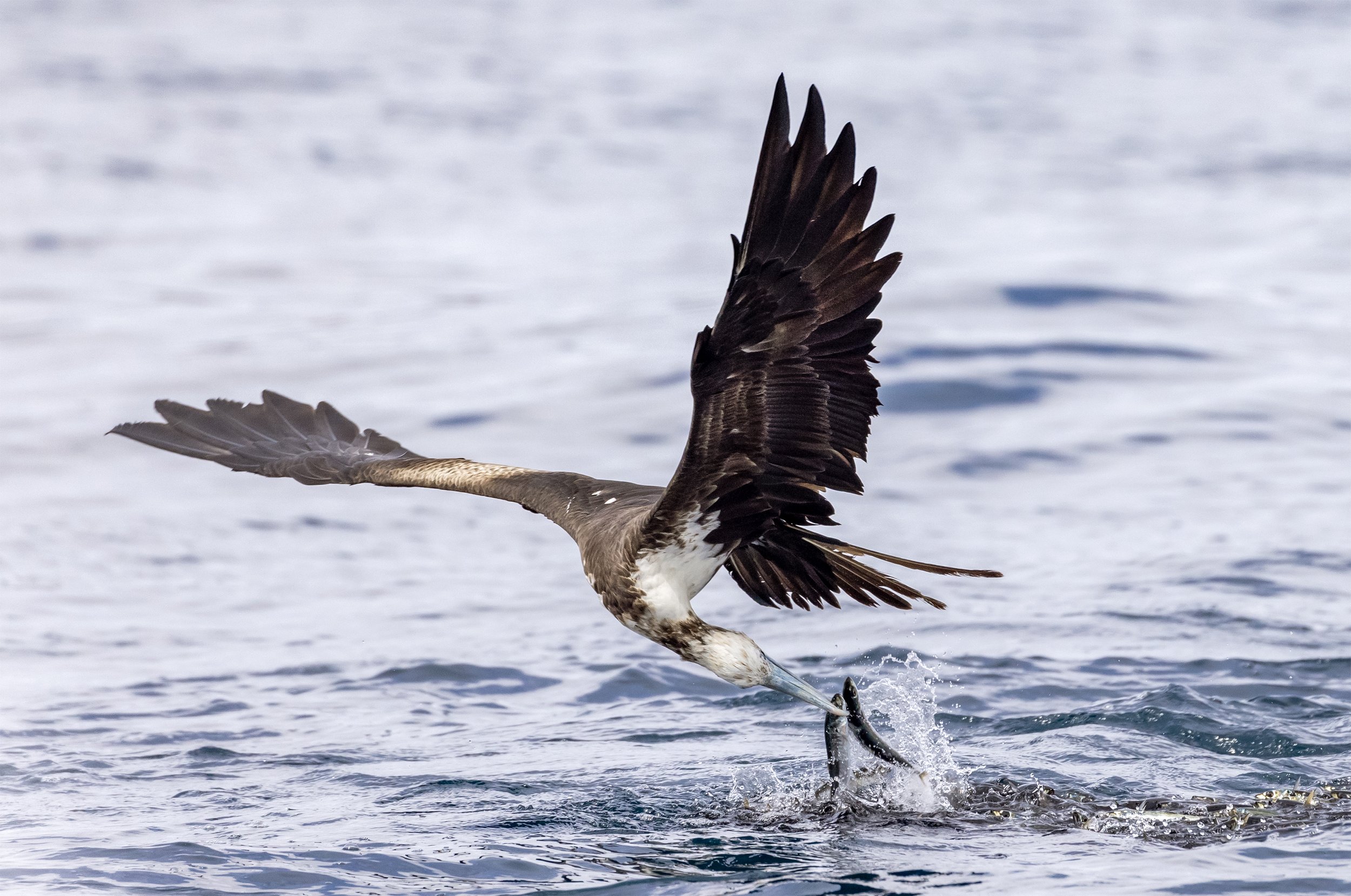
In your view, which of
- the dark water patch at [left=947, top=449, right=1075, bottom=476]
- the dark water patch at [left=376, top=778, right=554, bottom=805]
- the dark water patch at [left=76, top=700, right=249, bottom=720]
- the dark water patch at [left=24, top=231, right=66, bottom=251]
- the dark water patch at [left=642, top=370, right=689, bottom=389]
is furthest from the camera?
the dark water patch at [left=24, top=231, right=66, bottom=251]

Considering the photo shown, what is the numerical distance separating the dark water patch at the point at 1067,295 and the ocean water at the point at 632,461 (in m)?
0.07

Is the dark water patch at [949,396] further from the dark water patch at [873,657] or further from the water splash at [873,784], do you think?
the water splash at [873,784]

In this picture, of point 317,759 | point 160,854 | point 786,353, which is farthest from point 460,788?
point 786,353

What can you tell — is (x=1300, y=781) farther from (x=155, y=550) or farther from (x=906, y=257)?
(x=906, y=257)

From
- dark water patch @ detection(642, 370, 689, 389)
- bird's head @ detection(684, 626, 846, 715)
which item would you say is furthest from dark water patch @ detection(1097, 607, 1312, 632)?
dark water patch @ detection(642, 370, 689, 389)

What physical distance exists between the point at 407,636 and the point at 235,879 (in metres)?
3.89

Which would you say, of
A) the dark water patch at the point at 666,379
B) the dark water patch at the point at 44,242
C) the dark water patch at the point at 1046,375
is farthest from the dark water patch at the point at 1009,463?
the dark water patch at the point at 44,242

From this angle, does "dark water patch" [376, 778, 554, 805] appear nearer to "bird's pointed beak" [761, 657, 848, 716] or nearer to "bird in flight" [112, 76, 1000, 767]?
"bird in flight" [112, 76, 1000, 767]

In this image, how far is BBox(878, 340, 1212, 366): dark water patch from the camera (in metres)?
15.2

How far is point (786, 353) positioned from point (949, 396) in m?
9.26

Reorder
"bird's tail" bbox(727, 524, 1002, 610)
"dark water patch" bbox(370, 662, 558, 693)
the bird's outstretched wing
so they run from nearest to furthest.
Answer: the bird's outstretched wing → "bird's tail" bbox(727, 524, 1002, 610) → "dark water patch" bbox(370, 662, 558, 693)

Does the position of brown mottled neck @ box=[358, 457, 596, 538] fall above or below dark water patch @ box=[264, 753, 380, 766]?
above

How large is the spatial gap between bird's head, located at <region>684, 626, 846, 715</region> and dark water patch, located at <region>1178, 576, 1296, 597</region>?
4.44 metres

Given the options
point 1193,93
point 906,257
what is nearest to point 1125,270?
point 906,257
